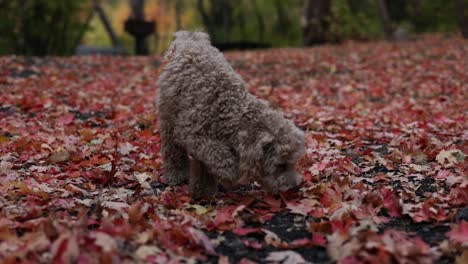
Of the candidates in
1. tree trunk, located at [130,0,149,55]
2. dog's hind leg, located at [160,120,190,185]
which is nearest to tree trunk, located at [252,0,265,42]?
tree trunk, located at [130,0,149,55]

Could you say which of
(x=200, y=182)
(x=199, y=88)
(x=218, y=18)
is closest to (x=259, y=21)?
(x=218, y=18)

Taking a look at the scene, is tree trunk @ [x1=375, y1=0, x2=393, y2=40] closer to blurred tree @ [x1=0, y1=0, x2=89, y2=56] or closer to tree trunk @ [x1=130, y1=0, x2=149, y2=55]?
tree trunk @ [x1=130, y1=0, x2=149, y2=55]

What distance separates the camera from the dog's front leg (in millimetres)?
4453

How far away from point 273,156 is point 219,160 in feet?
1.42

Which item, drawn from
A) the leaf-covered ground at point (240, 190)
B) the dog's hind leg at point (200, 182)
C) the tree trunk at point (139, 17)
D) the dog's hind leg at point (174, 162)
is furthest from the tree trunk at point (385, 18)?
the dog's hind leg at point (200, 182)

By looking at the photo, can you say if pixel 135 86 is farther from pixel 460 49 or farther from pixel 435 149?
pixel 460 49

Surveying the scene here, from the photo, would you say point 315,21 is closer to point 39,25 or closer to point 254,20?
point 39,25

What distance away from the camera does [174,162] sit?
5.41m

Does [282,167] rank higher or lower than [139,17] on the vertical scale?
lower

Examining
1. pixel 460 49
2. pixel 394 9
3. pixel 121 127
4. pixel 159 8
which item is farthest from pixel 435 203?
pixel 159 8

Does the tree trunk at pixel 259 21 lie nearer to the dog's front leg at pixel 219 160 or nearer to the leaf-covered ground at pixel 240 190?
the leaf-covered ground at pixel 240 190

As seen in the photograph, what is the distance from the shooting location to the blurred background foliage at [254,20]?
16.4 m

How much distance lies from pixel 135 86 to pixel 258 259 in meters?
9.74

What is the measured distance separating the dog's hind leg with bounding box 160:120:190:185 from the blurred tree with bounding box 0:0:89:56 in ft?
39.1
